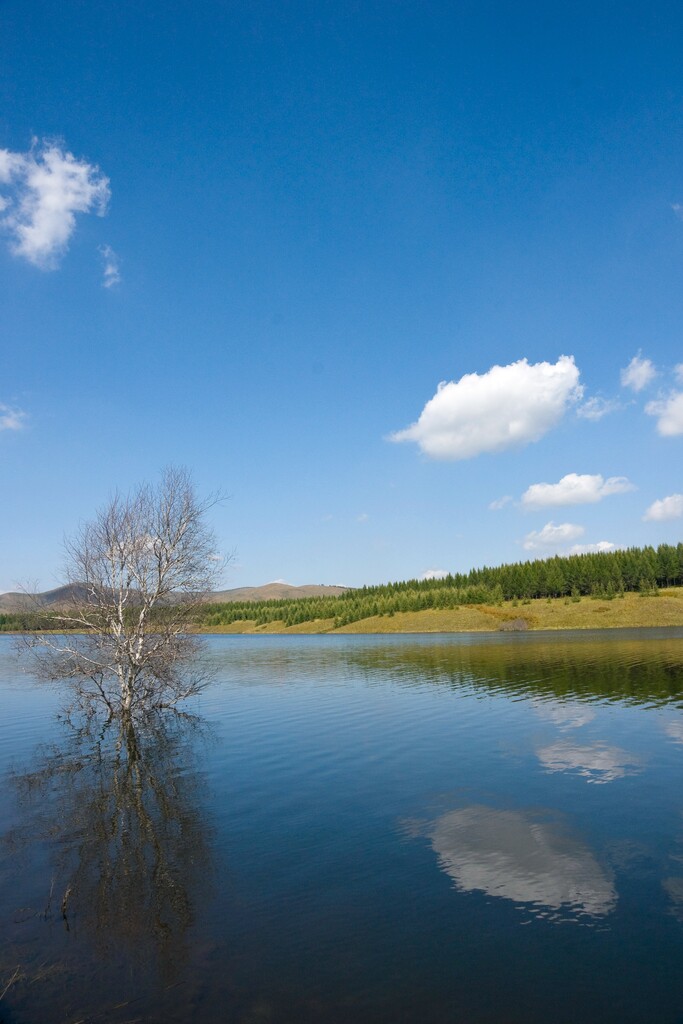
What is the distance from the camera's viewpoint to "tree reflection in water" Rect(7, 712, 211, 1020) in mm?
11906

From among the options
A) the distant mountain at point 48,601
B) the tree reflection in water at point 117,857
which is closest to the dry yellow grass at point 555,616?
the distant mountain at point 48,601

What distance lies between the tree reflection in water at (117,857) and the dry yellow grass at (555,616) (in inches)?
5225

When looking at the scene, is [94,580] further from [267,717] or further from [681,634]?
[681,634]

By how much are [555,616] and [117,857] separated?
154085 mm

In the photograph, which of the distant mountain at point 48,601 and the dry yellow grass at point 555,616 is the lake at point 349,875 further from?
the dry yellow grass at point 555,616

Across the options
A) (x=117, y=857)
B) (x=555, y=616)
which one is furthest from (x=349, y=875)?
(x=555, y=616)

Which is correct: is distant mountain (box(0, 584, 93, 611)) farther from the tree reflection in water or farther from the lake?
the tree reflection in water

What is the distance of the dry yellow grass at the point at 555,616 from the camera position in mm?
140163

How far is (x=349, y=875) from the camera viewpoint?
1584 centimetres

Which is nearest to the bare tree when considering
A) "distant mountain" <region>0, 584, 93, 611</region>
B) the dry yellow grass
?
"distant mountain" <region>0, 584, 93, 611</region>

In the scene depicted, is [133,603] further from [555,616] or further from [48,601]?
[555,616]

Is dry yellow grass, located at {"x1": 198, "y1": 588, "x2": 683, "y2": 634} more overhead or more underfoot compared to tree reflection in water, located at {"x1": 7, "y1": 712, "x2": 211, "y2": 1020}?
more underfoot

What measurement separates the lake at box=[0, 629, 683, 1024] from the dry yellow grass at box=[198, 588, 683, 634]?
386 ft

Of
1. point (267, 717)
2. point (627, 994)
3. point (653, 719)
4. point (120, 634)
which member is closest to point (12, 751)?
point (120, 634)
